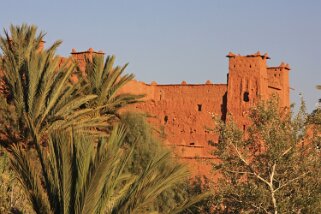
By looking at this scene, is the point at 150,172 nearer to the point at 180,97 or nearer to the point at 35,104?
the point at 35,104

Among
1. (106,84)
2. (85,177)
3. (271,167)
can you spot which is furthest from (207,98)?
(85,177)

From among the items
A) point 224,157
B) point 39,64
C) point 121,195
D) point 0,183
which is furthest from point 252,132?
point 121,195

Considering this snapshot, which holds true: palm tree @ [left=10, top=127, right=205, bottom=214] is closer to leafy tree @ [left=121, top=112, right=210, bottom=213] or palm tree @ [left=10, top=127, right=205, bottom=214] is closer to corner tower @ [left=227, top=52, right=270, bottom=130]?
leafy tree @ [left=121, top=112, right=210, bottom=213]

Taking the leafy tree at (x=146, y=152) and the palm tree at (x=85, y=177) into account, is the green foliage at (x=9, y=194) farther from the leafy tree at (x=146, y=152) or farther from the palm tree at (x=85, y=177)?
the leafy tree at (x=146, y=152)

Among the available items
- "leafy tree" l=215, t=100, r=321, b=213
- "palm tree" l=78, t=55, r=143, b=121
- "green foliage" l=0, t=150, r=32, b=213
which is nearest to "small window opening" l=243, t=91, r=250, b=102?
"palm tree" l=78, t=55, r=143, b=121

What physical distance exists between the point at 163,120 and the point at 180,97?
4.07 feet

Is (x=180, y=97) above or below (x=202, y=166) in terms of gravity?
above

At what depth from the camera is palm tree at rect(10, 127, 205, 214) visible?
8.62m

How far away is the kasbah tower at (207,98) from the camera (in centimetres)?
3400

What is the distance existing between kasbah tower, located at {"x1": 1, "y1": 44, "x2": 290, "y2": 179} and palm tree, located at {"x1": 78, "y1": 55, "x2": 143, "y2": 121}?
32.4 feet

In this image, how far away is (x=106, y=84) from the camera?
22.4 metres

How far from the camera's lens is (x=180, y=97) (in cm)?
3591

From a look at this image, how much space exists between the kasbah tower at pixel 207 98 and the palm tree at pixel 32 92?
13.8 metres

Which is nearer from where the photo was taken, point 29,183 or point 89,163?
point 89,163
